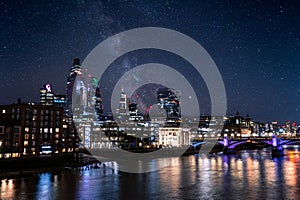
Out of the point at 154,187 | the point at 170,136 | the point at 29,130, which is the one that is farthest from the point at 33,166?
the point at 170,136

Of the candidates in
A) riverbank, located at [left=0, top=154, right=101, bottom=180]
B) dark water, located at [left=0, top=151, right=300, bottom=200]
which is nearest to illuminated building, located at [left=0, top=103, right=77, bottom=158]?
riverbank, located at [left=0, top=154, right=101, bottom=180]

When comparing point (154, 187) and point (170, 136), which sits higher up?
point (170, 136)

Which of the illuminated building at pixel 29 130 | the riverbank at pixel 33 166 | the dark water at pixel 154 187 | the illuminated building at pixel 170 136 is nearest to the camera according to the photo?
the dark water at pixel 154 187

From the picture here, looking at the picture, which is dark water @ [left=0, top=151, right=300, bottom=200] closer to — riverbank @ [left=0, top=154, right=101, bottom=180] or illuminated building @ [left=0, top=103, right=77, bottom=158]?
riverbank @ [left=0, top=154, right=101, bottom=180]

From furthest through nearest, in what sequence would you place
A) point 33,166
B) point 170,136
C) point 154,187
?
point 170,136 → point 33,166 → point 154,187

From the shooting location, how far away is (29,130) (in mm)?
80750

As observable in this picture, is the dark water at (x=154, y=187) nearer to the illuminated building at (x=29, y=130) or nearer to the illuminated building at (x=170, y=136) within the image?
the illuminated building at (x=29, y=130)

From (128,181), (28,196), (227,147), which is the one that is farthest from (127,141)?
(28,196)

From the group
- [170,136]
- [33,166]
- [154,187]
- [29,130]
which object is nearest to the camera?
[154,187]

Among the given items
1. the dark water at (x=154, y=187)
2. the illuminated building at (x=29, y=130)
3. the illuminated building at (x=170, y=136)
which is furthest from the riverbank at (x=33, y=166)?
the illuminated building at (x=170, y=136)

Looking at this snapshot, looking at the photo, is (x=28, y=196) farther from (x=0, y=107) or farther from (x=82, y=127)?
(x=82, y=127)

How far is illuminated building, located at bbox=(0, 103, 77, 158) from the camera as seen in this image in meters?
74.9

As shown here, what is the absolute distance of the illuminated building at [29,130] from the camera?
7488 centimetres

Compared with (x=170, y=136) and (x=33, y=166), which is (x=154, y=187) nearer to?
(x=33, y=166)
